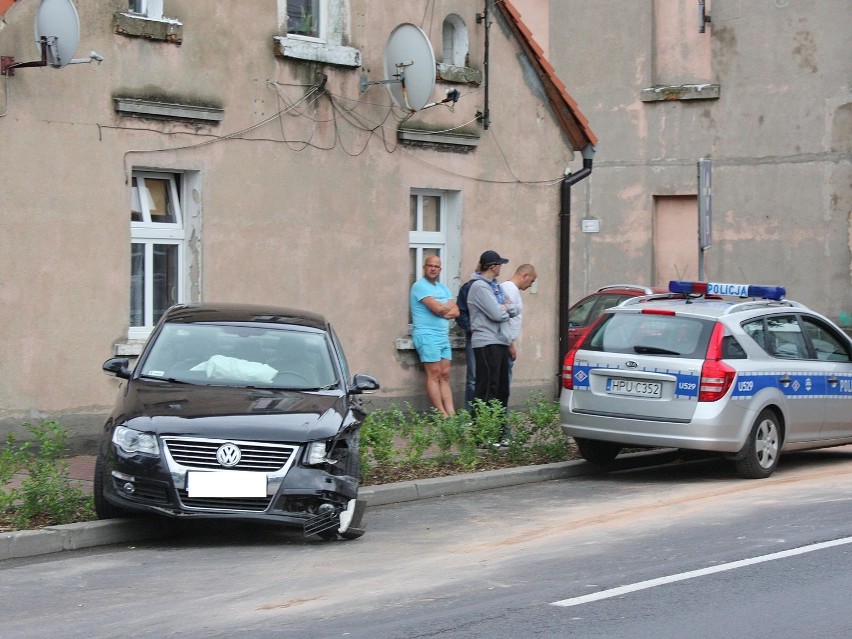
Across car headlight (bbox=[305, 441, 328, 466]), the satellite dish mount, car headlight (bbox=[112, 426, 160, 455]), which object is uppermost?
the satellite dish mount

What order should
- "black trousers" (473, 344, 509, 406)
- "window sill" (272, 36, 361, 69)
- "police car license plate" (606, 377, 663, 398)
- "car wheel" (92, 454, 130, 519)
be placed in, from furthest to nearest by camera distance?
"window sill" (272, 36, 361, 69)
"black trousers" (473, 344, 509, 406)
"police car license plate" (606, 377, 663, 398)
"car wheel" (92, 454, 130, 519)

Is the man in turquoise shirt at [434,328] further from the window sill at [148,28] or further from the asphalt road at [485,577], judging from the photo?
the asphalt road at [485,577]

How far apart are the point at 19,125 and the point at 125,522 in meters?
4.83

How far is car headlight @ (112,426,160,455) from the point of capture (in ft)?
28.6

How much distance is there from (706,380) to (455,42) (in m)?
7.08

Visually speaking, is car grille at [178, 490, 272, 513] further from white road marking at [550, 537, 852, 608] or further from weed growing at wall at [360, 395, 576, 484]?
weed growing at wall at [360, 395, 576, 484]

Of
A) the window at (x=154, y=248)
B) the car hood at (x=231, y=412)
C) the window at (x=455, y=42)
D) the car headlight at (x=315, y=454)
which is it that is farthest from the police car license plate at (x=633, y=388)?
the window at (x=455, y=42)

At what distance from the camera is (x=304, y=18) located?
15.3 meters

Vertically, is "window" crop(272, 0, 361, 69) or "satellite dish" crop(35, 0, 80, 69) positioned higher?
"window" crop(272, 0, 361, 69)

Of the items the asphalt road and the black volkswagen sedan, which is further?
the black volkswagen sedan

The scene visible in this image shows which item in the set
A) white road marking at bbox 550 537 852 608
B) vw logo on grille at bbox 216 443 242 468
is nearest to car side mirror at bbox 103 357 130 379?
vw logo on grille at bbox 216 443 242 468

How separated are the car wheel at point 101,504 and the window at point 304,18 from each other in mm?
7250

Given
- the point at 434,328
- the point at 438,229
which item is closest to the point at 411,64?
the point at 438,229

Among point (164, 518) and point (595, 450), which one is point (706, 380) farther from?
point (164, 518)
